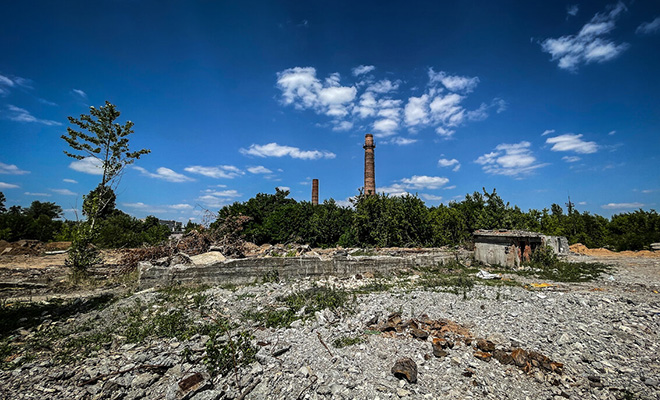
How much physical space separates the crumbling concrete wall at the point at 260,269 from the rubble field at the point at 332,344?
639mm

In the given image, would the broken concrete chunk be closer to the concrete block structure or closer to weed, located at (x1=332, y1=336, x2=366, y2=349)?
weed, located at (x1=332, y1=336, x2=366, y2=349)

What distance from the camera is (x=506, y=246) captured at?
41.8 ft

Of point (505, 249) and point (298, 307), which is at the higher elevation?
point (505, 249)

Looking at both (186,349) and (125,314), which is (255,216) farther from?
(186,349)

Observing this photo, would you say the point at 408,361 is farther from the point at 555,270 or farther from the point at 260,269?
the point at 555,270

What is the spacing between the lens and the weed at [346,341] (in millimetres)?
4930

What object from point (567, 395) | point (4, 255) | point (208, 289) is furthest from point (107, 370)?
point (4, 255)

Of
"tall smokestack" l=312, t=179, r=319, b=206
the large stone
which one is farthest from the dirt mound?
"tall smokestack" l=312, t=179, r=319, b=206

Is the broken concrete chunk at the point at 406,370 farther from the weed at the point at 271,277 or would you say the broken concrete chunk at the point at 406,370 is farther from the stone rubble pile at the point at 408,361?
the weed at the point at 271,277

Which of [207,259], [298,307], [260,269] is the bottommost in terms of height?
[298,307]

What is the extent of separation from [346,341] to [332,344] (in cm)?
26

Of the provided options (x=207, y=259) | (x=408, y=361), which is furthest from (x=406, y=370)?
(x=207, y=259)

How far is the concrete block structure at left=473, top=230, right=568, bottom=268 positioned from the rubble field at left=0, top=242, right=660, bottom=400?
13.6 ft

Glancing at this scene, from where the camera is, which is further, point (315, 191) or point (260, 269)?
point (315, 191)
